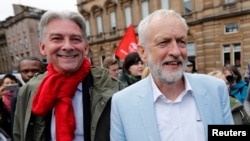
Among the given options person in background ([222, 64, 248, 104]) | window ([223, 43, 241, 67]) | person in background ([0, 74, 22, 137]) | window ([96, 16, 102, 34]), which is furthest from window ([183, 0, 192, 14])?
person in background ([0, 74, 22, 137])

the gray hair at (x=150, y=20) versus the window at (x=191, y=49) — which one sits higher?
the gray hair at (x=150, y=20)

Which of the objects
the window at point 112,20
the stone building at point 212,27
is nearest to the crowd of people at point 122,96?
the stone building at point 212,27

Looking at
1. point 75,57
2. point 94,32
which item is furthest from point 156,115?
point 94,32

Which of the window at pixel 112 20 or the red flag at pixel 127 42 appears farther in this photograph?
the window at pixel 112 20

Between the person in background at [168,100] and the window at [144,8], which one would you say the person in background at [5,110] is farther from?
the window at [144,8]

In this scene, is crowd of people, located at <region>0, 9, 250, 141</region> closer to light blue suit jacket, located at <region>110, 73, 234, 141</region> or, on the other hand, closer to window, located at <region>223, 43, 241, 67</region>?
light blue suit jacket, located at <region>110, 73, 234, 141</region>

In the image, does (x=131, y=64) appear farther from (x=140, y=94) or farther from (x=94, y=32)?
(x=94, y=32)

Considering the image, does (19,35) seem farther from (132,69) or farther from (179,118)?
(179,118)

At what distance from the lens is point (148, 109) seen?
4.68ft

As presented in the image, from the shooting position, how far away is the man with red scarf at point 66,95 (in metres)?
1.61

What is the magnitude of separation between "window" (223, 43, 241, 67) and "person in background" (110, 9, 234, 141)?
1547 centimetres

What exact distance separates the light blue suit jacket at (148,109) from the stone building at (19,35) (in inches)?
1335

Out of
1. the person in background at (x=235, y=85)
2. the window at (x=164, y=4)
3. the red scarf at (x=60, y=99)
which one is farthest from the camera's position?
the window at (x=164, y=4)

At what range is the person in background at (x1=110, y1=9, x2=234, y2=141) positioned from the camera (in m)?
1.37
